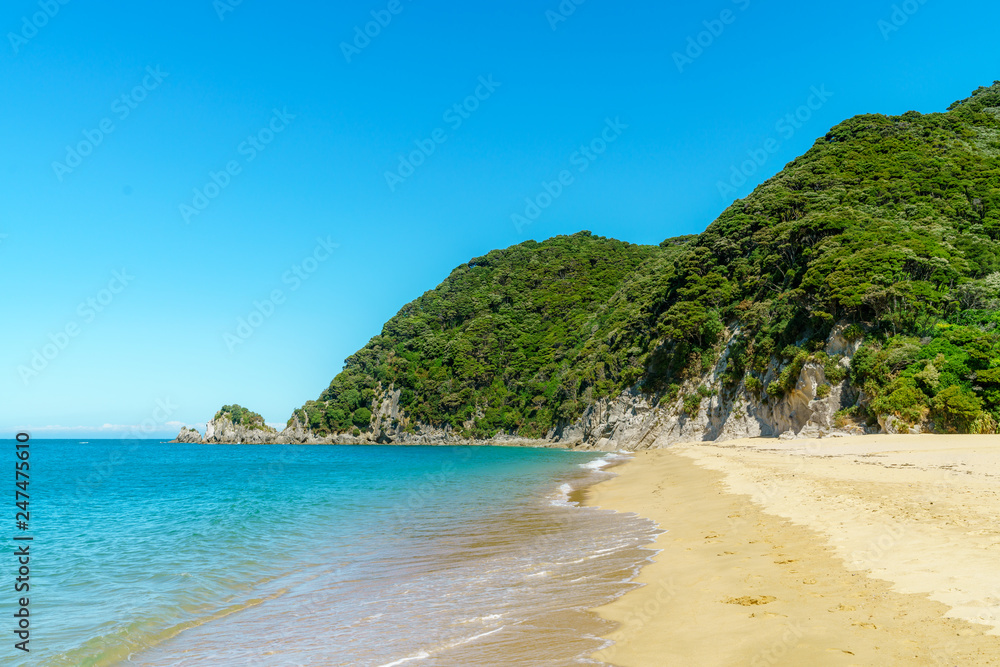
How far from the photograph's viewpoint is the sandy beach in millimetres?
4598

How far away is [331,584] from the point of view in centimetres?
950

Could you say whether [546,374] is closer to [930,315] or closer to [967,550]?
[930,315]

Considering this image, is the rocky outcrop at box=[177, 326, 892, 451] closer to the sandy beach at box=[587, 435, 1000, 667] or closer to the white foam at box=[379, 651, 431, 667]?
the sandy beach at box=[587, 435, 1000, 667]

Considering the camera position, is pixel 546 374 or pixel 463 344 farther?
pixel 463 344

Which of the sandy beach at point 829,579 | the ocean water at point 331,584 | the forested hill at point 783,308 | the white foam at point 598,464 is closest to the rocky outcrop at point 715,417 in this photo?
the forested hill at point 783,308

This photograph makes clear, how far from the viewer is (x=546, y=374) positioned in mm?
100438

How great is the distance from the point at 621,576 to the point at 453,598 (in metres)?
2.57

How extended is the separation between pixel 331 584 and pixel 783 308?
41.3 metres

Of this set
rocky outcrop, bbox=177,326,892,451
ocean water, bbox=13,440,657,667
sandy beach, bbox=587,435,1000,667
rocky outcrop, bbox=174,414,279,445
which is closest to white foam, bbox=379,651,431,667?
ocean water, bbox=13,440,657,667

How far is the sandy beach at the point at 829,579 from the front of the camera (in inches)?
181

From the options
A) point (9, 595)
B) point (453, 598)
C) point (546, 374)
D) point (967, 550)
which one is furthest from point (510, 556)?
point (546, 374)

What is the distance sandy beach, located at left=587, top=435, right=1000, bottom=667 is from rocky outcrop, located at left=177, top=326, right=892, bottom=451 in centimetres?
1911

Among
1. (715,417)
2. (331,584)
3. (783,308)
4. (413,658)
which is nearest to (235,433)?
(715,417)

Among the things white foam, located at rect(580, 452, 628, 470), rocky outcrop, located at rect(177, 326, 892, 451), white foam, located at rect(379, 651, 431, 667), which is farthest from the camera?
white foam, located at rect(580, 452, 628, 470)
